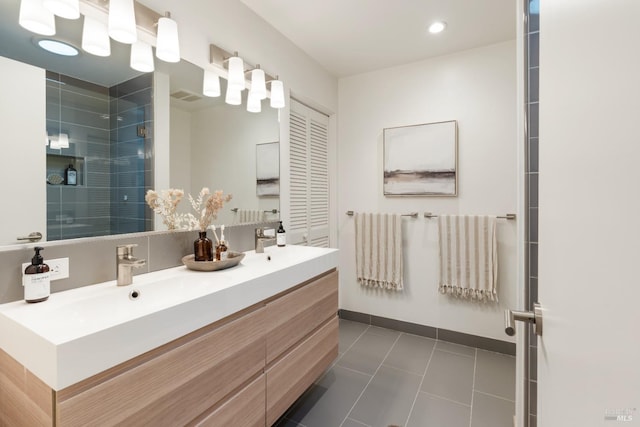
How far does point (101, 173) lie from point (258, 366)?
1.06 meters

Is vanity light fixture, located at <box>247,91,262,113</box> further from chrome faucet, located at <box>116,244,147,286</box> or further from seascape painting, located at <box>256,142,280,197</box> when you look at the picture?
chrome faucet, located at <box>116,244,147,286</box>

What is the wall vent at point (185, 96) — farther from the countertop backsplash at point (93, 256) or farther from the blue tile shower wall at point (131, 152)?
the countertop backsplash at point (93, 256)

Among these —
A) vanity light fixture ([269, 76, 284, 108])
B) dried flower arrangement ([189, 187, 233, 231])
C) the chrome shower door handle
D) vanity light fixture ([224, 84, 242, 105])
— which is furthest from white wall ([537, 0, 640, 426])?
vanity light fixture ([269, 76, 284, 108])

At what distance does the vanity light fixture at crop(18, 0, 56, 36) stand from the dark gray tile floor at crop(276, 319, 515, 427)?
6.81ft

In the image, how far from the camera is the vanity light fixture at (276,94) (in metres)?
2.05

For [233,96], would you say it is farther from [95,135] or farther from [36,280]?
[36,280]

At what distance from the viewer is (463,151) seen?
2.43m

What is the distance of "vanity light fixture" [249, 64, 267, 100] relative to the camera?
189 centimetres

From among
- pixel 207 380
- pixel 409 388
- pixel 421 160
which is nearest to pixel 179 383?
pixel 207 380

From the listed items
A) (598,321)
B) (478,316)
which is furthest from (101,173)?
(478,316)

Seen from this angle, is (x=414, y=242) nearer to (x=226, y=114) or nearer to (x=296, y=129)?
(x=296, y=129)

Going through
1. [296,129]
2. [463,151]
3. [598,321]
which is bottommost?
[598,321]

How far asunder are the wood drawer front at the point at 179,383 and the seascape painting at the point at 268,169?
1.07 meters

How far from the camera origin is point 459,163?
245 cm
